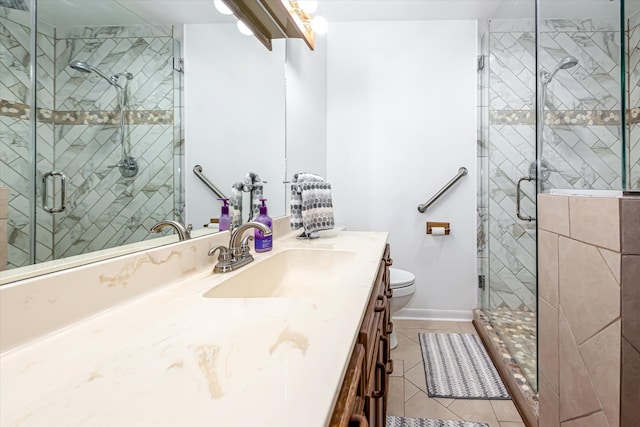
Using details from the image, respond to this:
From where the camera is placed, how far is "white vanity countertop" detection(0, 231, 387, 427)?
1.17 feet

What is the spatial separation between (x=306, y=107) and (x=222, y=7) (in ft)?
3.25

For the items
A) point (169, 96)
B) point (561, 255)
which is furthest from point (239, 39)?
point (561, 255)

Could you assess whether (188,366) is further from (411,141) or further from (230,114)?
(411,141)

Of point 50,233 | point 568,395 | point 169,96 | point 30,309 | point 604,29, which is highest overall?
point 604,29

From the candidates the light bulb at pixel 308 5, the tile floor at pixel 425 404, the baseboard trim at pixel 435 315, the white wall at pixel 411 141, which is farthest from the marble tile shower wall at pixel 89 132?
the baseboard trim at pixel 435 315

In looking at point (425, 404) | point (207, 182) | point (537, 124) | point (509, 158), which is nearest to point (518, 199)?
point (509, 158)

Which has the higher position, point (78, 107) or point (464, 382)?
point (78, 107)

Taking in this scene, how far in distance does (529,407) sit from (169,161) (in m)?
1.72

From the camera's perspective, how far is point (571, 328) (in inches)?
40.2

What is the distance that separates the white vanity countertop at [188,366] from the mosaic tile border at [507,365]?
49.6 inches

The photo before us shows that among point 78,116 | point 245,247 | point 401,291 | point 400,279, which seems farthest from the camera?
point 400,279

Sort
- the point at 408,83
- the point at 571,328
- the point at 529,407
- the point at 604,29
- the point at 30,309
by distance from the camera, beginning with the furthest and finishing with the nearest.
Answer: the point at 408,83, the point at 604,29, the point at 529,407, the point at 571,328, the point at 30,309

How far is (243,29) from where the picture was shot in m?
1.52

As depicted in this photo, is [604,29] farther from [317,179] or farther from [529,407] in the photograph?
[529,407]
